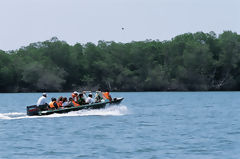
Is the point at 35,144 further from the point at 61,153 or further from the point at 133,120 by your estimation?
the point at 133,120

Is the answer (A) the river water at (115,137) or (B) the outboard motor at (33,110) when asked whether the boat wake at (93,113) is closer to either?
(A) the river water at (115,137)

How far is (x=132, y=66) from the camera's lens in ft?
413

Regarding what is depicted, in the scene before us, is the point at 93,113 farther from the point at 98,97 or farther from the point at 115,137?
the point at 115,137

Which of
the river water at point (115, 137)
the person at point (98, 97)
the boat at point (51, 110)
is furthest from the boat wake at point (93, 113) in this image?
the person at point (98, 97)

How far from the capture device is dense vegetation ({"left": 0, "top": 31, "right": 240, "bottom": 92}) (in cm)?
11556

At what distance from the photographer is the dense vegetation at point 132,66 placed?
11556cm

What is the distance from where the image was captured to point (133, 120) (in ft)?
120

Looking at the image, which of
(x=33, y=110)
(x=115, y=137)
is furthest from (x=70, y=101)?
(x=115, y=137)

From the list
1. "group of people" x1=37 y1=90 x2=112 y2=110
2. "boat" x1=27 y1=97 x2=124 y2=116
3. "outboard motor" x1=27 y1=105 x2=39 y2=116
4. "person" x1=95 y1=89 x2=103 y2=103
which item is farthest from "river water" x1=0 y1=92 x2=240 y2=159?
"person" x1=95 y1=89 x2=103 y2=103

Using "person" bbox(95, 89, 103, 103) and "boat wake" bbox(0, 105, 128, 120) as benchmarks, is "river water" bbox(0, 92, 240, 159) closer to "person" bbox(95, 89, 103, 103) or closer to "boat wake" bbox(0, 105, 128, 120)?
Answer: "boat wake" bbox(0, 105, 128, 120)

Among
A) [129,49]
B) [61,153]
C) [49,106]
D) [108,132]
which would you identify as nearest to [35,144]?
[61,153]

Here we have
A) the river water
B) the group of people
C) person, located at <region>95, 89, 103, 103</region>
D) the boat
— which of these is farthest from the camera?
person, located at <region>95, 89, 103, 103</region>

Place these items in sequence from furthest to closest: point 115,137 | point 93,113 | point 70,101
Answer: point 93,113
point 70,101
point 115,137

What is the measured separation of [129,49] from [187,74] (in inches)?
730
